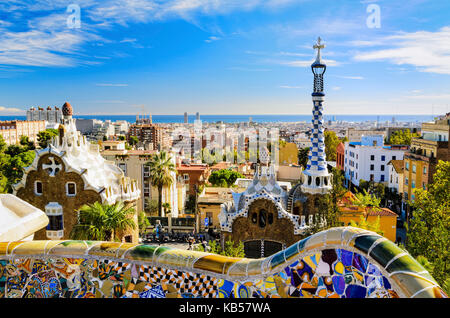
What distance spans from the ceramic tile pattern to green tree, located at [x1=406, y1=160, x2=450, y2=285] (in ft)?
31.0

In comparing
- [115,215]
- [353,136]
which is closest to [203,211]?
[115,215]

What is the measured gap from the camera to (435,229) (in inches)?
551

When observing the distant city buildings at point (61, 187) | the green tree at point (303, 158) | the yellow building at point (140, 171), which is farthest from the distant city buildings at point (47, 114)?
the distant city buildings at point (61, 187)

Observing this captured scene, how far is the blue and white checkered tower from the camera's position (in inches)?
802

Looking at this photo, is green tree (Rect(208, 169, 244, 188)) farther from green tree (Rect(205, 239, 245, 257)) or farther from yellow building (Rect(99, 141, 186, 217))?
green tree (Rect(205, 239, 245, 257))

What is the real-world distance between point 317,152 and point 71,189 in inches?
574

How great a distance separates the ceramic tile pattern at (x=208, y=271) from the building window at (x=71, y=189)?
18.7 m

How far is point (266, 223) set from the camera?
19.7 m

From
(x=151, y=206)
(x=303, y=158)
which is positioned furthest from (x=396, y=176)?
(x=151, y=206)

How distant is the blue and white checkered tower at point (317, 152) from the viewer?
66.8ft

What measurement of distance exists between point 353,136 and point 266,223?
90872 millimetres

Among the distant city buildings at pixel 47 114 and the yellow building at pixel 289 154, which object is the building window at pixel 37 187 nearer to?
the yellow building at pixel 289 154

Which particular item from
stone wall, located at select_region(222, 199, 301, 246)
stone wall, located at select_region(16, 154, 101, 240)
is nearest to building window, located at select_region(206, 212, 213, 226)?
stone wall, located at select_region(222, 199, 301, 246)

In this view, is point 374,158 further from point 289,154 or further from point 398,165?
point 289,154
